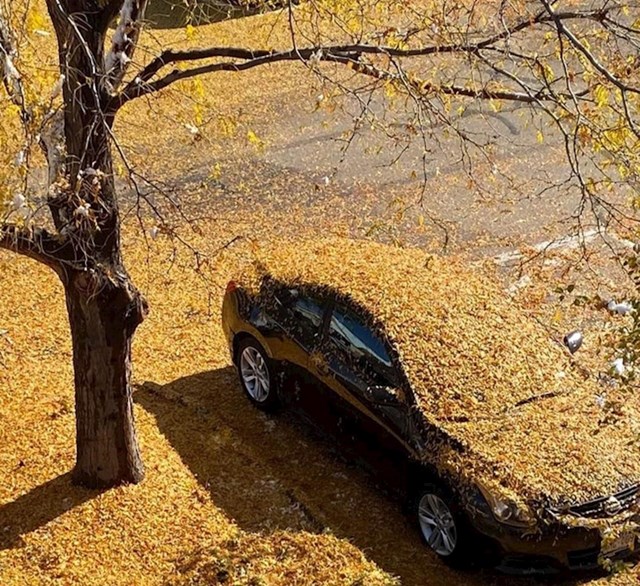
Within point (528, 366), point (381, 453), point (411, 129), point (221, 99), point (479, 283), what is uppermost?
point (221, 99)

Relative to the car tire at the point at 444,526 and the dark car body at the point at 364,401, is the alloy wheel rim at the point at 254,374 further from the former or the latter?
the car tire at the point at 444,526

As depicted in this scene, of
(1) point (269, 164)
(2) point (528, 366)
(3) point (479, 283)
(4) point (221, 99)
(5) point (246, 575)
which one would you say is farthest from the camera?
(4) point (221, 99)

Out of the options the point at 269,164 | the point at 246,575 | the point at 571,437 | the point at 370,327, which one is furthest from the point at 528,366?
the point at 269,164

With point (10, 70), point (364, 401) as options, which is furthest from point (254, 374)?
point (10, 70)

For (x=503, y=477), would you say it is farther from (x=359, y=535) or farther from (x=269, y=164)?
(x=269, y=164)

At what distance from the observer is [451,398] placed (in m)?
6.85

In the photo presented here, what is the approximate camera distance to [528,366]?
714cm

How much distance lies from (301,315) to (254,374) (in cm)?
96

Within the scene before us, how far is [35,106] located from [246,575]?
128 inches

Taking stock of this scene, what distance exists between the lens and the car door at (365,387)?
6980 mm

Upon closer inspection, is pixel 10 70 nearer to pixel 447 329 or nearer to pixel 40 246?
pixel 40 246

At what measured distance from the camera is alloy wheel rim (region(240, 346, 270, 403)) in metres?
8.39

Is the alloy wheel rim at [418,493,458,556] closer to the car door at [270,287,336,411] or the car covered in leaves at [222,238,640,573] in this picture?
the car covered in leaves at [222,238,640,573]

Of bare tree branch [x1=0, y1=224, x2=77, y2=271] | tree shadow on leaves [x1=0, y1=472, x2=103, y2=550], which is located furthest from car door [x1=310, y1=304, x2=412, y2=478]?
bare tree branch [x1=0, y1=224, x2=77, y2=271]
